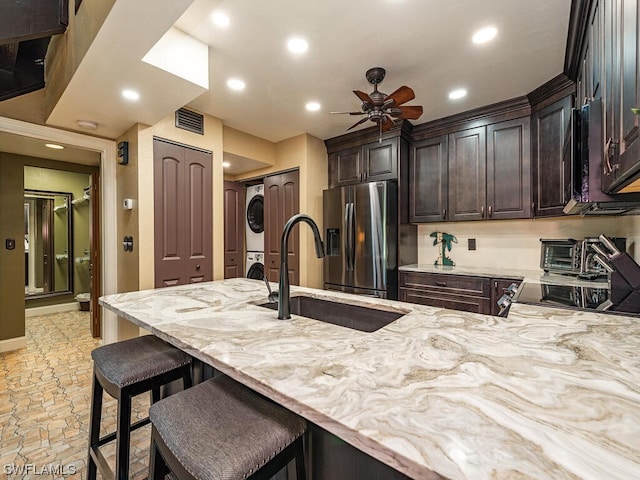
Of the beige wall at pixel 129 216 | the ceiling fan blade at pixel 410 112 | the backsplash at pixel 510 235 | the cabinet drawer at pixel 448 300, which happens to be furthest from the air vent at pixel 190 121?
the backsplash at pixel 510 235

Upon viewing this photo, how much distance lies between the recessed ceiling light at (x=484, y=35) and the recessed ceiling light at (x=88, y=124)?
9.92 feet

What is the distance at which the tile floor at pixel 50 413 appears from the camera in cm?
159

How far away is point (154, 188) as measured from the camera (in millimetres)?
2596

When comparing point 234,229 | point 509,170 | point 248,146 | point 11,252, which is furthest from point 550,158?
point 11,252

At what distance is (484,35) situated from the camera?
1.90 meters

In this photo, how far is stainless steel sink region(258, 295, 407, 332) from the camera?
1441 mm

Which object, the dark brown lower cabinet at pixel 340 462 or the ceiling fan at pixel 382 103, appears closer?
the dark brown lower cabinet at pixel 340 462

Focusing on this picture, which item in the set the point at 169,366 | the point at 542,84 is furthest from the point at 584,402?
the point at 542,84

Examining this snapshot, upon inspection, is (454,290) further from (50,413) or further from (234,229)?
(50,413)

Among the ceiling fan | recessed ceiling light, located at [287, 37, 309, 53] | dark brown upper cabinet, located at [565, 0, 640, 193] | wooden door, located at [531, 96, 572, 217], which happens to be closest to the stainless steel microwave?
wooden door, located at [531, 96, 572, 217]

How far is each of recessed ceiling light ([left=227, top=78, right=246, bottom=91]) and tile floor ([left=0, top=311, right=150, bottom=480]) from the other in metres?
2.59

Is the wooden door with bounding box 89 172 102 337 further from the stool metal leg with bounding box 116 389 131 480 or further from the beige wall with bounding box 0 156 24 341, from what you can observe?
the stool metal leg with bounding box 116 389 131 480

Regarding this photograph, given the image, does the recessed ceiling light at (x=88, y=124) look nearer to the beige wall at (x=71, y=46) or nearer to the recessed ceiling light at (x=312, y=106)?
the beige wall at (x=71, y=46)

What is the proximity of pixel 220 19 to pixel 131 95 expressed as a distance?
856 millimetres
